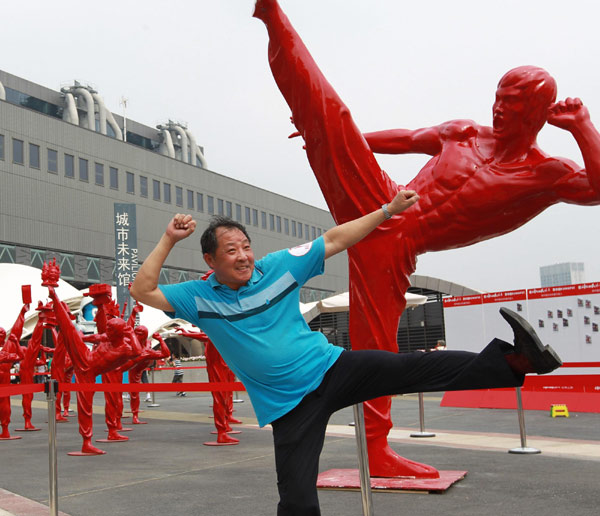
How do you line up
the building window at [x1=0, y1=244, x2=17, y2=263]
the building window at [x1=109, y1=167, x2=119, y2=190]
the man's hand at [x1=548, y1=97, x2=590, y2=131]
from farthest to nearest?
1. the building window at [x1=109, y1=167, x2=119, y2=190]
2. the building window at [x1=0, y1=244, x2=17, y2=263]
3. the man's hand at [x1=548, y1=97, x2=590, y2=131]

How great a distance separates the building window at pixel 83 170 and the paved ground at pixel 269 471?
27.4 metres

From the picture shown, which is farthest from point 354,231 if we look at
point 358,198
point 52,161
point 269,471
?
point 52,161

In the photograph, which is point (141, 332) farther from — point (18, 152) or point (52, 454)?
point (18, 152)

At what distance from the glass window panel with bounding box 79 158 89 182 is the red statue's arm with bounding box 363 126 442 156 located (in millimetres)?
33764

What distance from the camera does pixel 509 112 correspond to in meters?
5.12

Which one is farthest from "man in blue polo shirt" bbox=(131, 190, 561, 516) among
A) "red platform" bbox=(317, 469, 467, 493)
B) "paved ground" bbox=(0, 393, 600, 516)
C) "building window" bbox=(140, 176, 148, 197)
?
"building window" bbox=(140, 176, 148, 197)

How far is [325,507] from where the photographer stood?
16.3 ft

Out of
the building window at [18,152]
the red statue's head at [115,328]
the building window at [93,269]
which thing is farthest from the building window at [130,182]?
the red statue's head at [115,328]

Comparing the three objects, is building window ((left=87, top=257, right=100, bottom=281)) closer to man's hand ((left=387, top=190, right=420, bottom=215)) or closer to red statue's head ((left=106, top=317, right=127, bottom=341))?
red statue's head ((left=106, top=317, right=127, bottom=341))

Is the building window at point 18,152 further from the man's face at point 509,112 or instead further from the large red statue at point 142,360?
the man's face at point 509,112

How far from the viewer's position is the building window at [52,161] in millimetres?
35750

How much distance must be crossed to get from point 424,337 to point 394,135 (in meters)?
18.7

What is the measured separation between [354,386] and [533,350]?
80 centimetres

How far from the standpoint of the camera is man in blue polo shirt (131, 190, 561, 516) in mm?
3088
